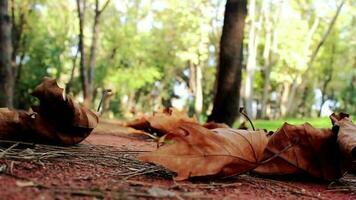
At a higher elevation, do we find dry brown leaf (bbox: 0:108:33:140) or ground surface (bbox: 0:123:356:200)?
dry brown leaf (bbox: 0:108:33:140)

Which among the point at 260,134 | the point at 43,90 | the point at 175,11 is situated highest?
the point at 175,11

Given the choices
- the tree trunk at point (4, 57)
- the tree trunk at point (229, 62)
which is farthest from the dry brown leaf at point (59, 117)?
the tree trunk at point (4, 57)

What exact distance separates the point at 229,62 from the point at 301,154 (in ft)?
17.5

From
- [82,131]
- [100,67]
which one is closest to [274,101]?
[100,67]

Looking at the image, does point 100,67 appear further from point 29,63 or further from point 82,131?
point 82,131

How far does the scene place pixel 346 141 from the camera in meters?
2.01

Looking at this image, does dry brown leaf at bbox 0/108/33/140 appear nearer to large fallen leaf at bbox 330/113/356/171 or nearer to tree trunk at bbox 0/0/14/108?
large fallen leaf at bbox 330/113/356/171

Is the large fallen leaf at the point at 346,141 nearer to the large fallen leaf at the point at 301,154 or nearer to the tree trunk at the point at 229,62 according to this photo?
the large fallen leaf at the point at 301,154

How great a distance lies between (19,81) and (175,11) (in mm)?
13533

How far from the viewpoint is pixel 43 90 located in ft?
7.06

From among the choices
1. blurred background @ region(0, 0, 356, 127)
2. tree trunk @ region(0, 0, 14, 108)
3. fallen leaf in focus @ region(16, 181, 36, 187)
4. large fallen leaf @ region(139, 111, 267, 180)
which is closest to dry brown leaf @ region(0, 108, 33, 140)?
large fallen leaf @ region(139, 111, 267, 180)

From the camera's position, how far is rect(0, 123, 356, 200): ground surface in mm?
1383

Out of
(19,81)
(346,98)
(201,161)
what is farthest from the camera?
(346,98)

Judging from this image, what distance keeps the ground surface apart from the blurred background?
1942 centimetres
